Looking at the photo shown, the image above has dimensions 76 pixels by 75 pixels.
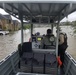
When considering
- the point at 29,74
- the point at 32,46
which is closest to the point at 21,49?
the point at 32,46

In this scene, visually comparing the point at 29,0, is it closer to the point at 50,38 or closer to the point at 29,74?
the point at 29,74

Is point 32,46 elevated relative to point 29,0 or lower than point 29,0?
lower

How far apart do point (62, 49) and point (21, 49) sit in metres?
1.44

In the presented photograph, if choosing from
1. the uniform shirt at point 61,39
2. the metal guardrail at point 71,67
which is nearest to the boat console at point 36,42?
the uniform shirt at point 61,39

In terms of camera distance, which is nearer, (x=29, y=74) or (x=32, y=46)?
(x=29, y=74)

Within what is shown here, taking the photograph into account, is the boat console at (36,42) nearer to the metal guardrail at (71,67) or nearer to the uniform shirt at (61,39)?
the uniform shirt at (61,39)

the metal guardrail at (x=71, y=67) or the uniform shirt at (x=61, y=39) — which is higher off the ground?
the uniform shirt at (x=61, y=39)

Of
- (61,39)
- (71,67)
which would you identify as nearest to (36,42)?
(61,39)

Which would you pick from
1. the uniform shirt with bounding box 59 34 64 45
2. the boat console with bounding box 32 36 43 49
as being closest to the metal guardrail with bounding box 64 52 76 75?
the uniform shirt with bounding box 59 34 64 45

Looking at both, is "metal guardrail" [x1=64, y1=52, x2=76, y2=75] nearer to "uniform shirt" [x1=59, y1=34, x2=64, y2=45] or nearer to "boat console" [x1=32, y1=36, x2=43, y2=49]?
"uniform shirt" [x1=59, y1=34, x2=64, y2=45]

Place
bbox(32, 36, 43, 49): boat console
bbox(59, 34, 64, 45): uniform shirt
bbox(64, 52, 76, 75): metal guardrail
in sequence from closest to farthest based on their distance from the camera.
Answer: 1. bbox(64, 52, 76, 75): metal guardrail
2. bbox(59, 34, 64, 45): uniform shirt
3. bbox(32, 36, 43, 49): boat console

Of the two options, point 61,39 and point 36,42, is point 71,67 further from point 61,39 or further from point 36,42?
point 36,42

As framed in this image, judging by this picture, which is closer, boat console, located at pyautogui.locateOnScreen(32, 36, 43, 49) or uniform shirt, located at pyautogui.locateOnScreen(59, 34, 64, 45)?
uniform shirt, located at pyautogui.locateOnScreen(59, 34, 64, 45)

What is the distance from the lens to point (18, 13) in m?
5.42
